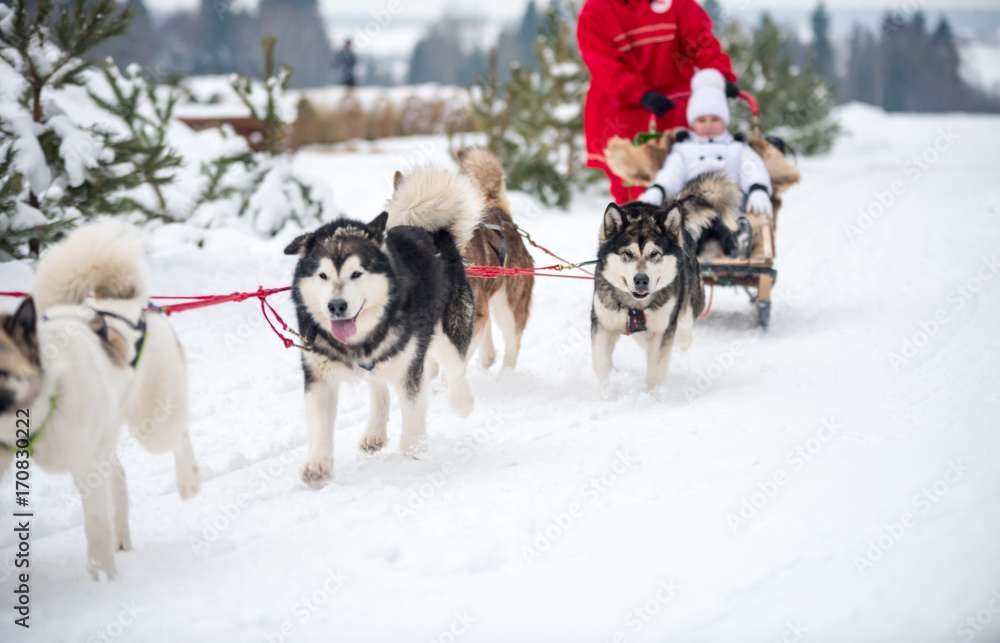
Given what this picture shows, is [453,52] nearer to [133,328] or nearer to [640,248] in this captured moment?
[640,248]

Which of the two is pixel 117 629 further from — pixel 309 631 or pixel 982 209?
pixel 982 209

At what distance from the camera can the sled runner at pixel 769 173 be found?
4742 mm

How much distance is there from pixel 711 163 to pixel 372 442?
3.14m

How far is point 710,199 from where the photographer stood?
174 inches

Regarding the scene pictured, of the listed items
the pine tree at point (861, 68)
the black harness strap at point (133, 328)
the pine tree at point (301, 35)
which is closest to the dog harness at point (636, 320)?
the black harness strap at point (133, 328)

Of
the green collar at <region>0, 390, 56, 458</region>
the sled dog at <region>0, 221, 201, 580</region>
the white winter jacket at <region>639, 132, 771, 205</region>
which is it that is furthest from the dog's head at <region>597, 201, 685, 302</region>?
the green collar at <region>0, 390, 56, 458</region>

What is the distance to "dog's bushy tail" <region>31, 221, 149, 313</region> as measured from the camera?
2180 mm

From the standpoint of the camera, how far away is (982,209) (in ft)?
28.4

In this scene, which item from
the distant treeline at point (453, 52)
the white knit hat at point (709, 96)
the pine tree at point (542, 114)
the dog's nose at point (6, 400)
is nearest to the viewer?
the dog's nose at point (6, 400)

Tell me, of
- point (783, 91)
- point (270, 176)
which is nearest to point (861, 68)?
point (783, 91)

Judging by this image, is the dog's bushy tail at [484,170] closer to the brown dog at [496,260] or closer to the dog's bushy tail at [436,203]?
the brown dog at [496,260]

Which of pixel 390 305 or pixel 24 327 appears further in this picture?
pixel 390 305

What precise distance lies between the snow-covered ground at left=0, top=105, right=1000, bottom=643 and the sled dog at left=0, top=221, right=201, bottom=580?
0.28 meters

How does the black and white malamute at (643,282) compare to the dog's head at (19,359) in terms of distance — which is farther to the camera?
the black and white malamute at (643,282)
